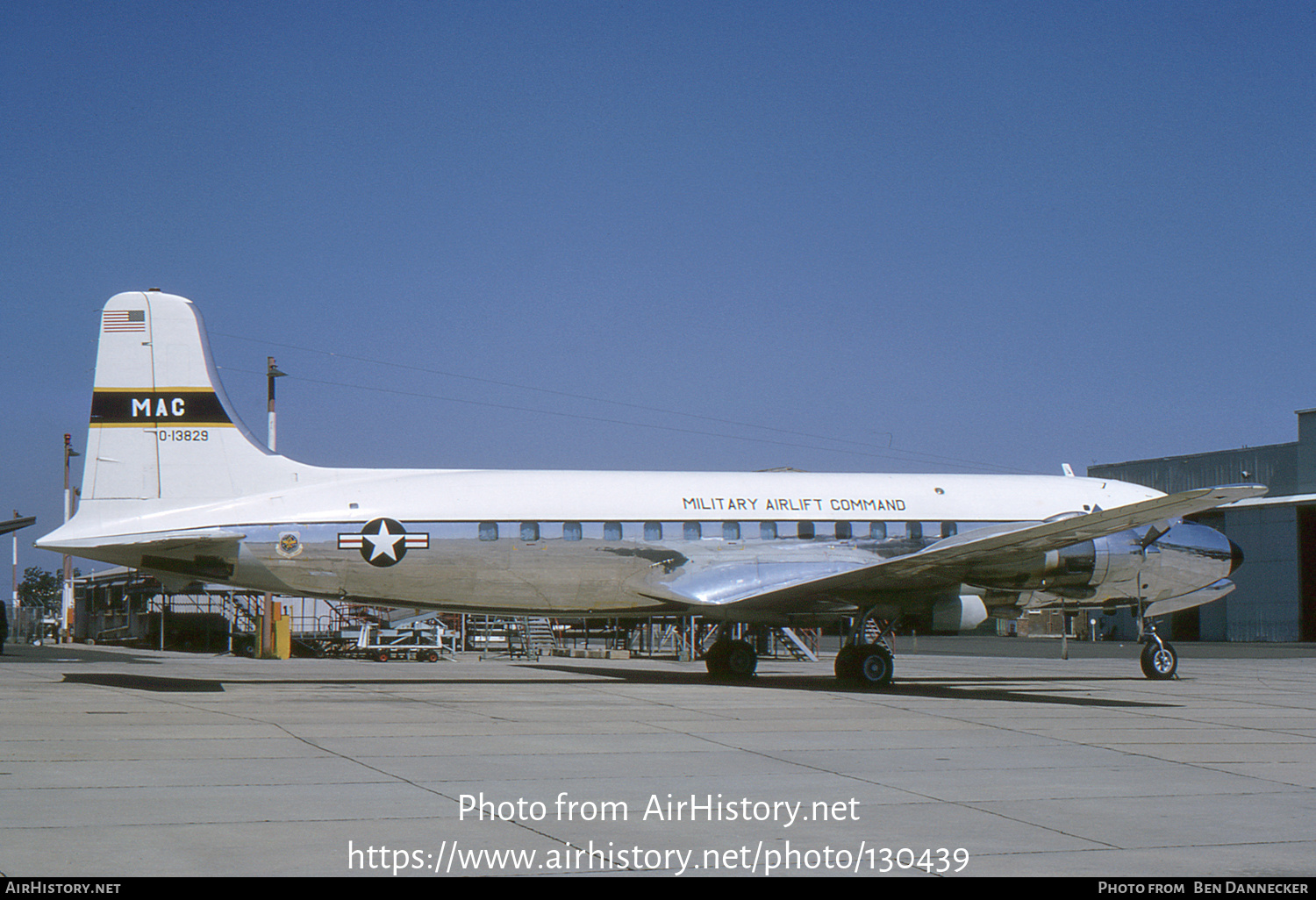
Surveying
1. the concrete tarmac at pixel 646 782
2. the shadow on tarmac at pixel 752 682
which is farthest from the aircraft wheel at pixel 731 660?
the concrete tarmac at pixel 646 782

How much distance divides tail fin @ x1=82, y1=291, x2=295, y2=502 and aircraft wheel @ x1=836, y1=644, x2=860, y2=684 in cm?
987

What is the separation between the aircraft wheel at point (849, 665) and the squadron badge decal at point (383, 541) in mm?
7167

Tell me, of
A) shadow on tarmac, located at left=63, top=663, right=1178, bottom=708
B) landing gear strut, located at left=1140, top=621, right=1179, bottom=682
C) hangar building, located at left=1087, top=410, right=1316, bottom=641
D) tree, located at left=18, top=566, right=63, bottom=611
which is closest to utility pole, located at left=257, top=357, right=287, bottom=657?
shadow on tarmac, located at left=63, top=663, right=1178, bottom=708

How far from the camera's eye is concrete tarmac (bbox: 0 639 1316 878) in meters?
7.18

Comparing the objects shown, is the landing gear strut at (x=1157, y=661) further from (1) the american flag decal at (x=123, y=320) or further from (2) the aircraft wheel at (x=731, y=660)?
(1) the american flag decal at (x=123, y=320)

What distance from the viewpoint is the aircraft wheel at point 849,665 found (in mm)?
20156

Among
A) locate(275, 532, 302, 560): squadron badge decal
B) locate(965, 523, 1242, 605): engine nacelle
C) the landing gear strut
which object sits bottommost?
the landing gear strut

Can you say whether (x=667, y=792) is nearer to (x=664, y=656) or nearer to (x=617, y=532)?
(x=617, y=532)

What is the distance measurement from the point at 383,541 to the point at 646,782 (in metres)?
10.1

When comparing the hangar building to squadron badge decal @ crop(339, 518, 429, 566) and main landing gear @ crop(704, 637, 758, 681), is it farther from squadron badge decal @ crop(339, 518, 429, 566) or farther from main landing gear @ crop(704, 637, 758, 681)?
squadron badge decal @ crop(339, 518, 429, 566)

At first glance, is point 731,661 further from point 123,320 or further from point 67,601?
point 67,601

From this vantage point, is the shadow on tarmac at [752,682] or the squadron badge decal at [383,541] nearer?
the shadow on tarmac at [752,682]

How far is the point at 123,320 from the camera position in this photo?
18859 millimetres

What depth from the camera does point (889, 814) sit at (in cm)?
868
